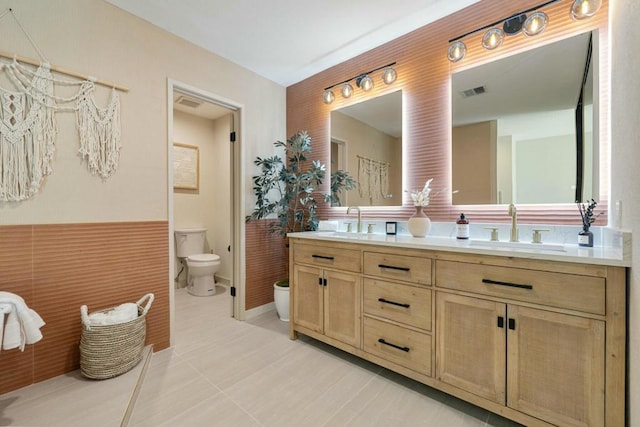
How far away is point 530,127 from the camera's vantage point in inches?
71.8

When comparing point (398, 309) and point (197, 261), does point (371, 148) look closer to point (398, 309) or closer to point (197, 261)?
point (398, 309)

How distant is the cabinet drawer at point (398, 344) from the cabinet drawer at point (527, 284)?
391 mm

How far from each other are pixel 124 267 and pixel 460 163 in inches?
104

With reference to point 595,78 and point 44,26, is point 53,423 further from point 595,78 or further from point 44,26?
point 595,78

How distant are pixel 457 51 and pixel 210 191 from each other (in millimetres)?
3607

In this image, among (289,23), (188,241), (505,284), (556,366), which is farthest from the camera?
(188,241)

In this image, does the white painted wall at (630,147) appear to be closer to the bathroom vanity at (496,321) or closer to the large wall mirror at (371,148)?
the bathroom vanity at (496,321)

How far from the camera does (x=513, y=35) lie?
72.1 inches

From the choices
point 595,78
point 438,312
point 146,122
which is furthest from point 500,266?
point 146,122

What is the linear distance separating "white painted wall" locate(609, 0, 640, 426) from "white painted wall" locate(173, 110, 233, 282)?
381cm

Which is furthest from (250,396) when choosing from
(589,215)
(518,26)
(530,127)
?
(518,26)

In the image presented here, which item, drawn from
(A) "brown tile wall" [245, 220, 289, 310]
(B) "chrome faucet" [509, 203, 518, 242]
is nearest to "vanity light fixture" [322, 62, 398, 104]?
(B) "chrome faucet" [509, 203, 518, 242]

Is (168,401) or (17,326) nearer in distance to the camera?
(17,326)

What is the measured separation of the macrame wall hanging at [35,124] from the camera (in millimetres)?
1604
